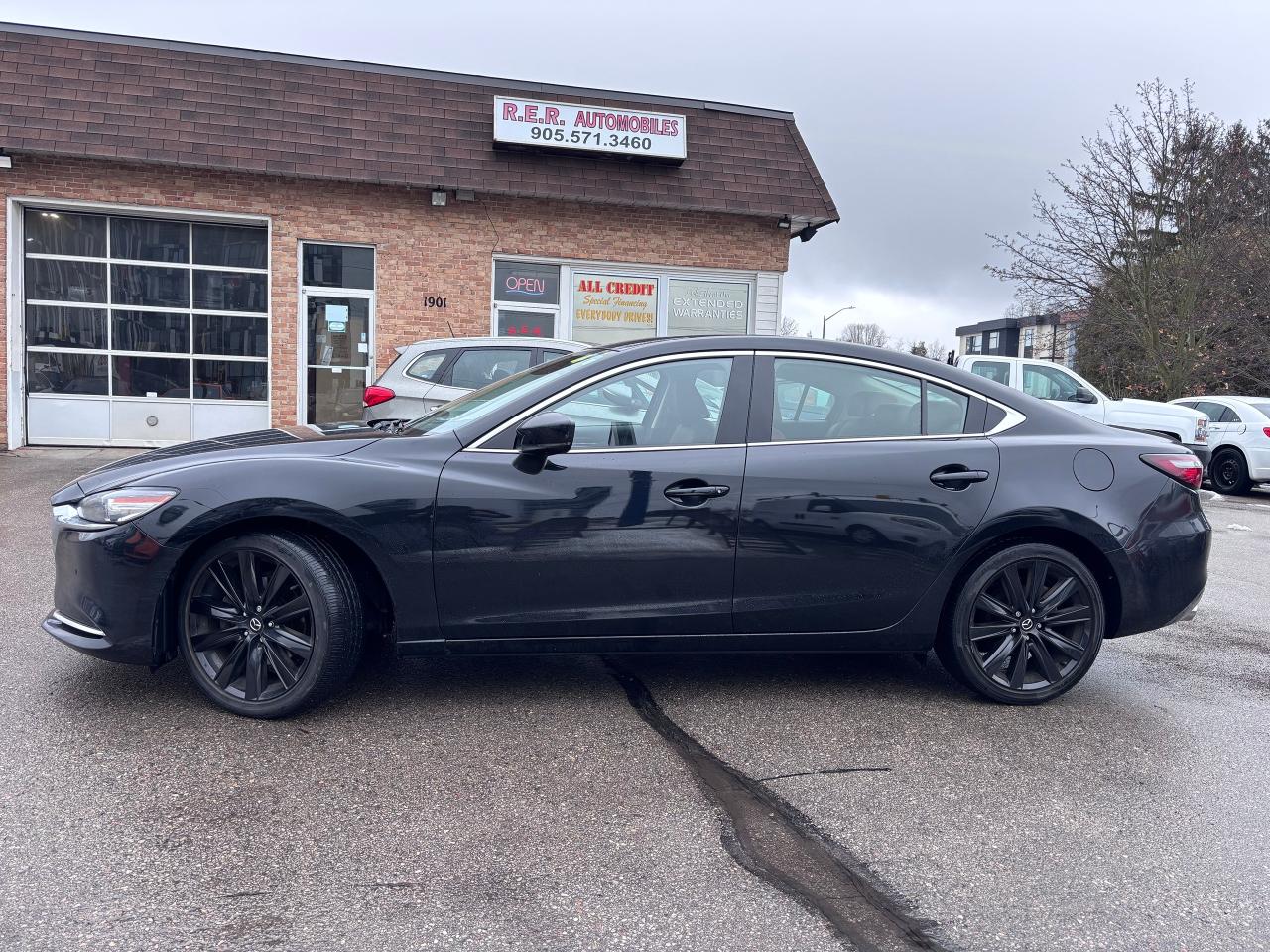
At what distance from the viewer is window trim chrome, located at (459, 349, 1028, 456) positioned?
411cm

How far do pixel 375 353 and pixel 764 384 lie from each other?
11.0 m

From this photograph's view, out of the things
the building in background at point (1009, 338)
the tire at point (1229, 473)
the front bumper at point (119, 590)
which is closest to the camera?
the front bumper at point (119, 590)

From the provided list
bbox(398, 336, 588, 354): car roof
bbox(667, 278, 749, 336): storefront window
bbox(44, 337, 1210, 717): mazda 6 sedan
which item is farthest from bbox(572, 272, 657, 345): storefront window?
bbox(44, 337, 1210, 717): mazda 6 sedan

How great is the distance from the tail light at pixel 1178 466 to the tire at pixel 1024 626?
557mm

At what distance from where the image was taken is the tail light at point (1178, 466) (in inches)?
177

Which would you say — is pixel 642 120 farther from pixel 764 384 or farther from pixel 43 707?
pixel 43 707

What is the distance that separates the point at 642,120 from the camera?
47.2ft

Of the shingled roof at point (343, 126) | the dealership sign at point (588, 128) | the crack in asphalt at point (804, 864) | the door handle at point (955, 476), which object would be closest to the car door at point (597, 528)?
the crack in asphalt at point (804, 864)

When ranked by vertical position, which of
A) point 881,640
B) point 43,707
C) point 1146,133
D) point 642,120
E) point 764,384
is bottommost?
point 43,707

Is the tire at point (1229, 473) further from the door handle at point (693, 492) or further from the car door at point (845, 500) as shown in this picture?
the door handle at point (693, 492)

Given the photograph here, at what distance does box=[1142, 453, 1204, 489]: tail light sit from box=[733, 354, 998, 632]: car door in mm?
754

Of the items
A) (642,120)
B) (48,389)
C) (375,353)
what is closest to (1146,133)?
(642,120)

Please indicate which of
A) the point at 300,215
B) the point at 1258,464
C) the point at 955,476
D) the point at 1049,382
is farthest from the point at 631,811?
the point at 1258,464

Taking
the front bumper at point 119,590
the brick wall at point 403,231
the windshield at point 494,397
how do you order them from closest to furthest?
the front bumper at point 119,590
the windshield at point 494,397
the brick wall at point 403,231
